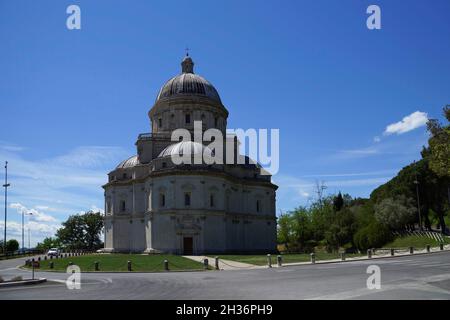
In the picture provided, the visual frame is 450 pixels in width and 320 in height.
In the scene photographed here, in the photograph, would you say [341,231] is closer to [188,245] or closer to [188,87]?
[188,245]

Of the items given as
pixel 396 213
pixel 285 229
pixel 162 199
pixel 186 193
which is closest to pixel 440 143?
pixel 186 193

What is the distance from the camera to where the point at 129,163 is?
224 feet

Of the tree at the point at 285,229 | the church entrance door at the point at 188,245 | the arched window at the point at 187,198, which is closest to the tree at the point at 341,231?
the tree at the point at 285,229

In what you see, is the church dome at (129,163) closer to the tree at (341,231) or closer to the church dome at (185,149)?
the church dome at (185,149)

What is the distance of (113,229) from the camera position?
66.0 meters

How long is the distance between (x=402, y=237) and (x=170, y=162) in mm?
39157

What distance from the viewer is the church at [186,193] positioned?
55.7 m

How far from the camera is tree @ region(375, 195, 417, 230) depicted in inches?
2820

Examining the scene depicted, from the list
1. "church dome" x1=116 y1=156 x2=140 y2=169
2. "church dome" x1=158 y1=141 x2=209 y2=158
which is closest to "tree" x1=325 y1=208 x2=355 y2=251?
"church dome" x1=158 y1=141 x2=209 y2=158

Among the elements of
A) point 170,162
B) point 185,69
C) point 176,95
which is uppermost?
point 185,69

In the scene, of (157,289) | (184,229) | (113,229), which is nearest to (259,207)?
(184,229)

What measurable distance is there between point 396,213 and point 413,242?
8152 mm
